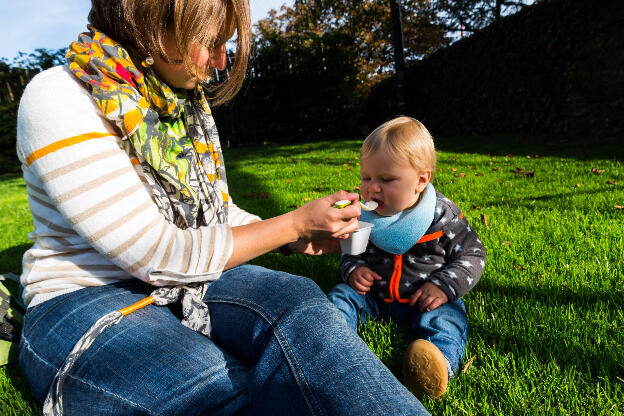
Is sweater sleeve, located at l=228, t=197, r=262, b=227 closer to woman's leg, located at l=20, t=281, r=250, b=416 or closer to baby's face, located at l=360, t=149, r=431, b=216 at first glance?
baby's face, located at l=360, t=149, r=431, b=216

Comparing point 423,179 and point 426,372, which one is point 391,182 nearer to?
point 423,179

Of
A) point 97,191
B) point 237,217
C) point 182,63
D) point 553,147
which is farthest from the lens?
point 553,147

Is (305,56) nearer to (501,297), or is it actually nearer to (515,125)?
(515,125)

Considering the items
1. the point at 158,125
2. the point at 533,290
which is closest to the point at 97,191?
the point at 158,125

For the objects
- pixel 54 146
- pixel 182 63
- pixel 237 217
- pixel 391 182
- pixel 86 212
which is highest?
pixel 182 63

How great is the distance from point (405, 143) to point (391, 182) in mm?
192

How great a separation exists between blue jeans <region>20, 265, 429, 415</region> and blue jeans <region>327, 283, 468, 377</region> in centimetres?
59

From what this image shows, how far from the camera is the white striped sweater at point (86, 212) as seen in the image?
47.5 inches

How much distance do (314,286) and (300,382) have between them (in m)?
0.40

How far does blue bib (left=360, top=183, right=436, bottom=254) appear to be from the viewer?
1901 millimetres

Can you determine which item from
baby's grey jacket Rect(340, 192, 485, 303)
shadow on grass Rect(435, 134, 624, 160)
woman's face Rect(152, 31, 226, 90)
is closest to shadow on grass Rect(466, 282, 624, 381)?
baby's grey jacket Rect(340, 192, 485, 303)

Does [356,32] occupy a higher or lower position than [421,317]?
higher

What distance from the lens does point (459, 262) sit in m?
1.91

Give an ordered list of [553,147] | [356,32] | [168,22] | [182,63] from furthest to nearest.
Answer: [356,32]
[553,147]
[182,63]
[168,22]
